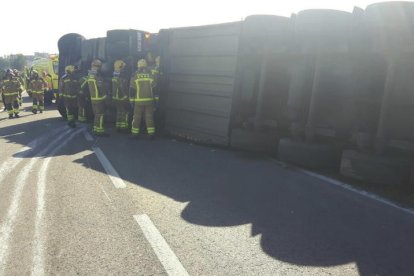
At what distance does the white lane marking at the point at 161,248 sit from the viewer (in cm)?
319

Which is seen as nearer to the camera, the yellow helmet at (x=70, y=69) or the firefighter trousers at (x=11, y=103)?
the yellow helmet at (x=70, y=69)

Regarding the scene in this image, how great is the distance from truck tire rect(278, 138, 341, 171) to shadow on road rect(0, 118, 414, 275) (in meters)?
0.30

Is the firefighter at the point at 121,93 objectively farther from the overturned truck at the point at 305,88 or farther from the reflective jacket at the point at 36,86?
the reflective jacket at the point at 36,86

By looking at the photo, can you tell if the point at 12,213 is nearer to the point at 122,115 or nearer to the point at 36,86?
the point at 122,115

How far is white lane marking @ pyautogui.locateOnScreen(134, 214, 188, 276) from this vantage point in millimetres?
3188

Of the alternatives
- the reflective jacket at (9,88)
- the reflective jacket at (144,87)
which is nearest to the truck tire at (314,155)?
the reflective jacket at (144,87)

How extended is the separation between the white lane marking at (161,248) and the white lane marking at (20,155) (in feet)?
9.44

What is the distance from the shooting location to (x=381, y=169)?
17.2ft

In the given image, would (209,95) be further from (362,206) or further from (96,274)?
(96,274)

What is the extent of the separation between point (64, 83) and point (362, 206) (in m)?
9.93

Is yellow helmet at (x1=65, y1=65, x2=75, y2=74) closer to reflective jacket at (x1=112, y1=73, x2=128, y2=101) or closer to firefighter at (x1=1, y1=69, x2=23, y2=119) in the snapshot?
reflective jacket at (x1=112, y1=73, x2=128, y2=101)

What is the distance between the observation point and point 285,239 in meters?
3.79

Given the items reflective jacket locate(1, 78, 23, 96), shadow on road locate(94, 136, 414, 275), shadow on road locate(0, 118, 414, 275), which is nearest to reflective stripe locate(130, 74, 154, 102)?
shadow on road locate(0, 118, 414, 275)

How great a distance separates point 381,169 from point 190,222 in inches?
106
